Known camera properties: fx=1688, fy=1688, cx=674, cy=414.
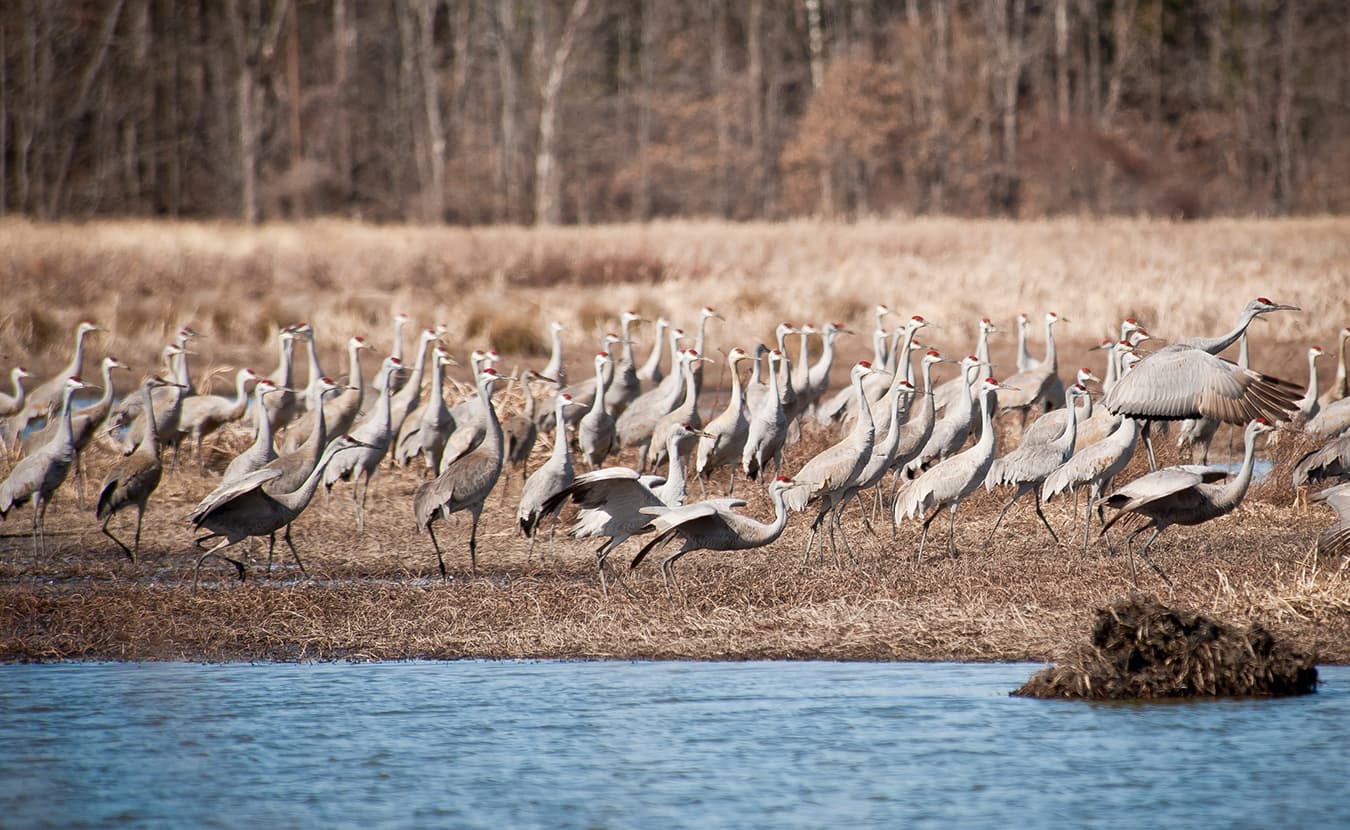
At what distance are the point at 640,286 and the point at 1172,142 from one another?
930 inches

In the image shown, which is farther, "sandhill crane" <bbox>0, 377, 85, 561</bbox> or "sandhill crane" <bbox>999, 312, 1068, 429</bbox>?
"sandhill crane" <bbox>999, 312, 1068, 429</bbox>

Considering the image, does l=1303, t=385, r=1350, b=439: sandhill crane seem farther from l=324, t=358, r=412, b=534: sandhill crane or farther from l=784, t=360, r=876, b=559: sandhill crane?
l=324, t=358, r=412, b=534: sandhill crane

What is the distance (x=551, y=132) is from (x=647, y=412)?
26.3 meters

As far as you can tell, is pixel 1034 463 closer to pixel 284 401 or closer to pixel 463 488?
pixel 463 488

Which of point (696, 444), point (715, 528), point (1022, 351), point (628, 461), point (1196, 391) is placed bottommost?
point (628, 461)

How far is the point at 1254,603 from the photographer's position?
8.15 m

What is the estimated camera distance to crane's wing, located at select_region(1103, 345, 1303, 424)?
9.70 m

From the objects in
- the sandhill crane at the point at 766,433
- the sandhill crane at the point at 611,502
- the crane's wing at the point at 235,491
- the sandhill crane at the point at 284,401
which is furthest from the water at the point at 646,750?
the sandhill crane at the point at 284,401

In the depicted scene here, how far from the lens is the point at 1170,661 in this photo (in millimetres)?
7137

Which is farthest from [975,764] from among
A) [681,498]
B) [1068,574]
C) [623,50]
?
[623,50]

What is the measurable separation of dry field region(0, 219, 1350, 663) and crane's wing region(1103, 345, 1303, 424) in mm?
857

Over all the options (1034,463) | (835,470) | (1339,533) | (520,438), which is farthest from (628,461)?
(1339,533)

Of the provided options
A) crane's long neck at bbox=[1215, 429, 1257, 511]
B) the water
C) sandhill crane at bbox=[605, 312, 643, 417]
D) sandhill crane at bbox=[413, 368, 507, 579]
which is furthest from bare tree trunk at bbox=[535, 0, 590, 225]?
the water

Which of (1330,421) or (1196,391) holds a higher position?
(1196,391)
